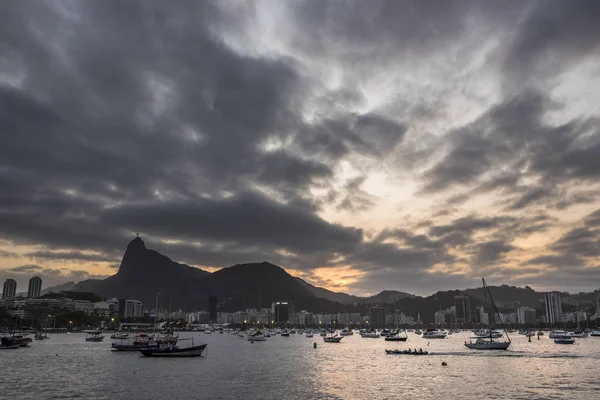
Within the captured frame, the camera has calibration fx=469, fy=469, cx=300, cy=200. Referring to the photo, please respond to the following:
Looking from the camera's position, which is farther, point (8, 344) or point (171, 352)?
point (8, 344)

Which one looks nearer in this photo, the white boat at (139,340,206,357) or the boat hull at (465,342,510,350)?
the white boat at (139,340,206,357)

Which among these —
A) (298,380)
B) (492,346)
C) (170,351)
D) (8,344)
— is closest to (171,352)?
(170,351)

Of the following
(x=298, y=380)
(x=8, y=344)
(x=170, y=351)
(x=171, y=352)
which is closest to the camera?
→ (x=298, y=380)

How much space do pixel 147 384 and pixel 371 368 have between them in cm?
4232

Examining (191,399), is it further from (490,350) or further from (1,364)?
(490,350)

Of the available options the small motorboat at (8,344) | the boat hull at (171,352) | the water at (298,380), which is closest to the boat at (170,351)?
the boat hull at (171,352)

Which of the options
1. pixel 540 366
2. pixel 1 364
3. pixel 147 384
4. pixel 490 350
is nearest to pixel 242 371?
pixel 147 384

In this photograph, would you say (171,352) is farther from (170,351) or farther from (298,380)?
(298,380)

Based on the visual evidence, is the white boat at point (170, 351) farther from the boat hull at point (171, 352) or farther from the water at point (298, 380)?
the water at point (298, 380)

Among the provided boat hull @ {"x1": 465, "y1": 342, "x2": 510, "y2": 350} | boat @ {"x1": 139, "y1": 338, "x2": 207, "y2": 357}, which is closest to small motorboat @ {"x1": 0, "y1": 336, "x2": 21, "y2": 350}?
boat @ {"x1": 139, "y1": 338, "x2": 207, "y2": 357}

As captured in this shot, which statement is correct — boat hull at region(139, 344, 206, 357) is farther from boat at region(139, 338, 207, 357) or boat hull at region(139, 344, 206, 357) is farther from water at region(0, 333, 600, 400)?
water at region(0, 333, 600, 400)

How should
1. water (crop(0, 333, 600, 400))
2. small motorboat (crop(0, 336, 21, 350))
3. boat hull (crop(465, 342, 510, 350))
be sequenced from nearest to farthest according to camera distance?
water (crop(0, 333, 600, 400))
boat hull (crop(465, 342, 510, 350))
small motorboat (crop(0, 336, 21, 350))

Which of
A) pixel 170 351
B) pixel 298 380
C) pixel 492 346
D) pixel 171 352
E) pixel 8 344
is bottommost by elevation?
pixel 298 380

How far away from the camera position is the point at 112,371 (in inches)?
3108
